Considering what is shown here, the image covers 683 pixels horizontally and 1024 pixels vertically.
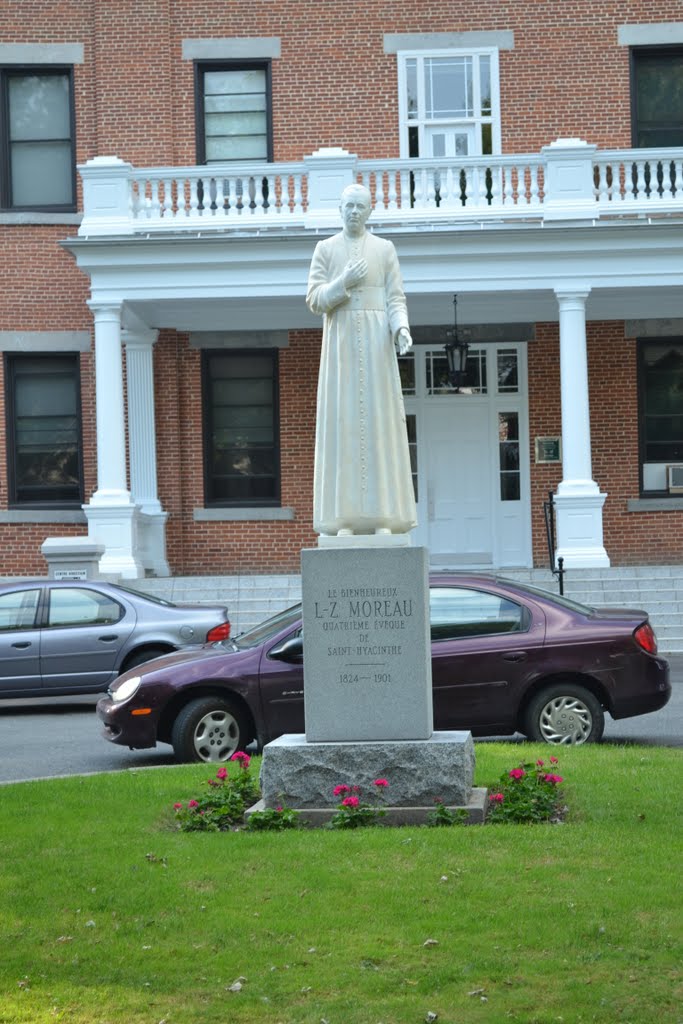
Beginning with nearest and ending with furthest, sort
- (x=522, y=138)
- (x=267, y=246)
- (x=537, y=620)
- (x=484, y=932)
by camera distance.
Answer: (x=484, y=932) → (x=537, y=620) → (x=267, y=246) → (x=522, y=138)

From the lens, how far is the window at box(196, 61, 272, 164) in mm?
24172

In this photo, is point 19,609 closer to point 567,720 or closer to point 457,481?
point 567,720

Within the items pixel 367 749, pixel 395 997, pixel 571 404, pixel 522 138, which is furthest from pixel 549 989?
pixel 522 138

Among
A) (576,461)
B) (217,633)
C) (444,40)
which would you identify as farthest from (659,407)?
(217,633)

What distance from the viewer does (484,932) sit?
6.28 metres

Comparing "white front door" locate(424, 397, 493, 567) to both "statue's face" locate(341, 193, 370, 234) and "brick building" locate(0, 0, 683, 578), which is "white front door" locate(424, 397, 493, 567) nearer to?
"brick building" locate(0, 0, 683, 578)

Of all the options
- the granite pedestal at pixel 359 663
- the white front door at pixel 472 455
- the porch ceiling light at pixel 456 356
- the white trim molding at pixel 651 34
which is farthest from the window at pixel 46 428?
the granite pedestal at pixel 359 663

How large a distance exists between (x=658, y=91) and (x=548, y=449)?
575 cm

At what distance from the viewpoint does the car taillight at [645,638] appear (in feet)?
38.1

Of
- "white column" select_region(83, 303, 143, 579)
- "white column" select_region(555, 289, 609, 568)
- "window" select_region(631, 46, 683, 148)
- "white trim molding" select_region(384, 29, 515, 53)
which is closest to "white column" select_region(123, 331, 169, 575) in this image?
"white column" select_region(83, 303, 143, 579)

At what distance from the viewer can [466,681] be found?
11.3 m

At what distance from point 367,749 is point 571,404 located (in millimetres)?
13376

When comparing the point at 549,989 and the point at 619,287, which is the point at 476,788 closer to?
the point at 549,989

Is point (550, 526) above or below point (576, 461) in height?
below
